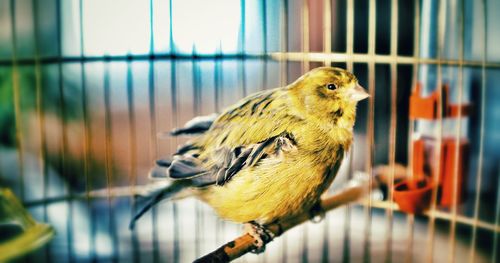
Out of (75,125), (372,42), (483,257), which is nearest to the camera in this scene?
(372,42)

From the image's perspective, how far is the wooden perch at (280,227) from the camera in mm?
924

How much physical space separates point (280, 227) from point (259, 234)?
0.17 feet

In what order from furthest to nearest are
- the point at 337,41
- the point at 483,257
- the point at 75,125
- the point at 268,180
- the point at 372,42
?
the point at 483,257 → the point at 75,125 → the point at 337,41 → the point at 372,42 → the point at 268,180

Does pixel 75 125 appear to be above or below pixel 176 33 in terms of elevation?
below

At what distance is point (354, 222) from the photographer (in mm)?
1824

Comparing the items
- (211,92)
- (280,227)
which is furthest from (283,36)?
(280,227)

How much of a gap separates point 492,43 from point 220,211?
0.94m

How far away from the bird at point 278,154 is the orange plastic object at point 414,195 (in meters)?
0.25

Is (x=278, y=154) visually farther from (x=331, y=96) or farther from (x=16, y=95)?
(x=16, y=95)

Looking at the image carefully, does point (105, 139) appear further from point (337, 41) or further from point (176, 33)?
point (337, 41)

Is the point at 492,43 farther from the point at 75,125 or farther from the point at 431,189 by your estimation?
the point at 75,125

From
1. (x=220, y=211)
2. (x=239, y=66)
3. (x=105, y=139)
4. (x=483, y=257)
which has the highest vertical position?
(x=239, y=66)

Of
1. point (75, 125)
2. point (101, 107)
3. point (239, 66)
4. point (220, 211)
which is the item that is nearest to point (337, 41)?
point (239, 66)

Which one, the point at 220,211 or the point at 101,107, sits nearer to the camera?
the point at 220,211
